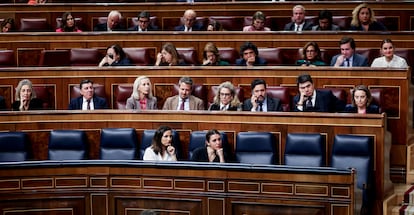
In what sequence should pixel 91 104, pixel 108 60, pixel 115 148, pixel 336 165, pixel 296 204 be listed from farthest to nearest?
1. pixel 108 60
2. pixel 91 104
3. pixel 115 148
4. pixel 336 165
5. pixel 296 204

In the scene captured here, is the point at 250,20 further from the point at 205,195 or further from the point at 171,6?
the point at 205,195

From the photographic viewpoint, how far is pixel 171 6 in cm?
703

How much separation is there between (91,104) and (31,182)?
44.3 inches

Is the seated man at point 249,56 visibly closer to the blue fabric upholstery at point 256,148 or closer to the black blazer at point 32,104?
the blue fabric upholstery at point 256,148

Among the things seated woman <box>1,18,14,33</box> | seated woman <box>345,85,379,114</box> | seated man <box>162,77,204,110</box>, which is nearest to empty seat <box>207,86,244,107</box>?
seated man <box>162,77,204,110</box>

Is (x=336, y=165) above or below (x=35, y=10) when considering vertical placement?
below

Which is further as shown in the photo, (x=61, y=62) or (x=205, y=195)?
(x=61, y=62)

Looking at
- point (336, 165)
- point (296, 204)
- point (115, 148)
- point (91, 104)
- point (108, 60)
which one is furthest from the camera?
point (108, 60)

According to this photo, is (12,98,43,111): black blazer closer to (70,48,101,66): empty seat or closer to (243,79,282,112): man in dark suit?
(70,48,101,66): empty seat

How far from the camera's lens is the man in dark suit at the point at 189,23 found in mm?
6566

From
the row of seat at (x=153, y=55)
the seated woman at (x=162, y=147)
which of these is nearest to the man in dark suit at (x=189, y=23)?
the row of seat at (x=153, y=55)

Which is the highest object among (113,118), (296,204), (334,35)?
(334,35)

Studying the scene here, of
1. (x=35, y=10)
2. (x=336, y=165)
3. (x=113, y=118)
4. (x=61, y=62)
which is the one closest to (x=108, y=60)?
(x=61, y=62)

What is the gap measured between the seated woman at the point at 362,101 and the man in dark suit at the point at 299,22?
1.56m
